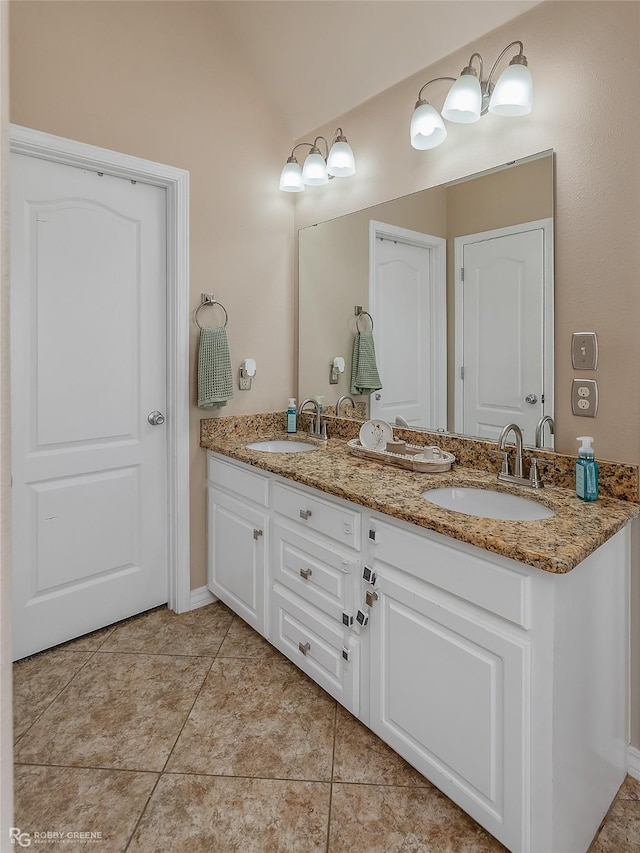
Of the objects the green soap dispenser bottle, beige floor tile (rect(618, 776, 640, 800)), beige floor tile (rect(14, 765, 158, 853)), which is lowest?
beige floor tile (rect(618, 776, 640, 800))

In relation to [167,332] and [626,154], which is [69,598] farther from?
[626,154]

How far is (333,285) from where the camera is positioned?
2559 millimetres

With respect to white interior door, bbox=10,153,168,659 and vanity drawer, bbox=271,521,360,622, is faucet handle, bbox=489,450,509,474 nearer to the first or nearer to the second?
vanity drawer, bbox=271,521,360,622

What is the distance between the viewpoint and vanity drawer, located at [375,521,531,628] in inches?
45.9

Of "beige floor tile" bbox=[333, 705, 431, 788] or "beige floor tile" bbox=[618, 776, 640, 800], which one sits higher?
"beige floor tile" bbox=[333, 705, 431, 788]

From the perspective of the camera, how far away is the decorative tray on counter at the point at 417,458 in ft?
6.12

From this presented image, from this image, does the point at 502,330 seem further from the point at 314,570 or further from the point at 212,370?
the point at 212,370

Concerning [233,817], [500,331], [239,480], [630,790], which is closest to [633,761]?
[630,790]

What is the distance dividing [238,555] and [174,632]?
47cm

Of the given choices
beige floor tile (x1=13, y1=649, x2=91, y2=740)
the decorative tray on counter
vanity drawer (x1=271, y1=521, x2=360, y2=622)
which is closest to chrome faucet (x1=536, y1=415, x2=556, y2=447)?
the decorative tray on counter

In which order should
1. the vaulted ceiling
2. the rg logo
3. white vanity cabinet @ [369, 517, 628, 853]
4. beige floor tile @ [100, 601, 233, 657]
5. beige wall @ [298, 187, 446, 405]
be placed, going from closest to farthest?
white vanity cabinet @ [369, 517, 628, 853] < the rg logo < the vaulted ceiling < beige floor tile @ [100, 601, 233, 657] < beige wall @ [298, 187, 446, 405]

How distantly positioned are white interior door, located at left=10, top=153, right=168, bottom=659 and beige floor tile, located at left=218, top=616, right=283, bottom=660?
0.47 metres

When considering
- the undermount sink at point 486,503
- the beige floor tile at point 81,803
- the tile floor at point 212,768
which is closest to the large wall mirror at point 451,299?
the undermount sink at point 486,503

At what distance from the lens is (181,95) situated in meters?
2.29
